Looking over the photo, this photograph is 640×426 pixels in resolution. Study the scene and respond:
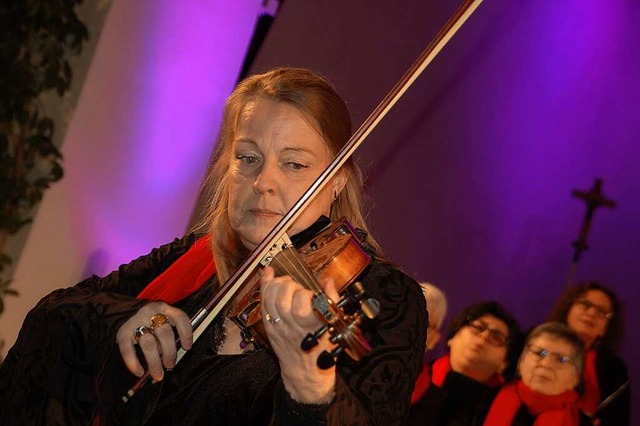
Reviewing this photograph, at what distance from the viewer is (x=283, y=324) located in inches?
40.9

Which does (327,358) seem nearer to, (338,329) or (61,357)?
(338,329)

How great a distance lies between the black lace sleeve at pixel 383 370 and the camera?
107cm

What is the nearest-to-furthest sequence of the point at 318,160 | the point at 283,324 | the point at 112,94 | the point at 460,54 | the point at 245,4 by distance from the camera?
the point at 283,324 → the point at 318,160 → the point at 112,94 → the point at 245,4 → the point at 460,54

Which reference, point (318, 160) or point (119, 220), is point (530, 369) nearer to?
point (119, 220)

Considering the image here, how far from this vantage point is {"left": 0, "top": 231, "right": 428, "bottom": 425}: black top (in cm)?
121

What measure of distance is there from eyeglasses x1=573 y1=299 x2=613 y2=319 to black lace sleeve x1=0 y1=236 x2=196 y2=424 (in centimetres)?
227

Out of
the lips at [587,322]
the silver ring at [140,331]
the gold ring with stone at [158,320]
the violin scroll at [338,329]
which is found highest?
the lips at [587,322]

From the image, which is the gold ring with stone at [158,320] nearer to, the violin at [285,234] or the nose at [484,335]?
the violin at [285,234]

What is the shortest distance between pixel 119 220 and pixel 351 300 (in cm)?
211

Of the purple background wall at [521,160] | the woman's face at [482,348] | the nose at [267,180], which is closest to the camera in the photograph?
the nose at [267,180]

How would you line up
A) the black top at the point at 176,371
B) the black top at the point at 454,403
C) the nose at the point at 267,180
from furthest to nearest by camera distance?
the black top at the point at 454,403 < the nose at the point at 267,180 < the black top at the point at 176,371

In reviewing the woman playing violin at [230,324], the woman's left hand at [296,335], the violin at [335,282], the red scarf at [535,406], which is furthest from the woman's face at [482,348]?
the woman's left hand at [296,335]

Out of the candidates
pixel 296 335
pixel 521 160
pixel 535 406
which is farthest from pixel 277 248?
pixel 521 160

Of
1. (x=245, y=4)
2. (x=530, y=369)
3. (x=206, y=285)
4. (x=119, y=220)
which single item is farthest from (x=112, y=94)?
(x=530, y=369)
